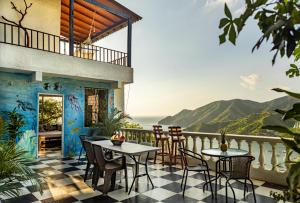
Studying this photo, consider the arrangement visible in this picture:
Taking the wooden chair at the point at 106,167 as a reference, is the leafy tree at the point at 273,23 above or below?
above

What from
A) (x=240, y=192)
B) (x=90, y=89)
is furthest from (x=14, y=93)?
(x=240, y=192)

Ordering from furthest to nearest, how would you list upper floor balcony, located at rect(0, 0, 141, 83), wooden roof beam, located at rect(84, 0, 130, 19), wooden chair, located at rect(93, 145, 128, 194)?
wooden roof beam, located at rect(84, 0, 130, 19)
upper floor balcony, located at rect(0, 0, 141, 83)
wooden chair, located at rect(93, 145, 128, 194)

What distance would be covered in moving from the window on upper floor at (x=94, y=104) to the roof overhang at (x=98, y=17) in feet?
10.1

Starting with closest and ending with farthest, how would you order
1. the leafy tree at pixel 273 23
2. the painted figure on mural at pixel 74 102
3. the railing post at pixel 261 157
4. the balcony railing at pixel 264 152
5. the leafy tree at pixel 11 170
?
the leafy tree at pixel 273 23 → the leafy tree at pixel 11 170 → the balcony railing at pixel 264 152 → the railing post at pixel 261 157 → the painted figure on mural at pixel 74 102

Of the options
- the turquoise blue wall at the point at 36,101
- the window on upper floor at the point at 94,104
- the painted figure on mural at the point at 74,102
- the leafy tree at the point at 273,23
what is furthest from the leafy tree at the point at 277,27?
the window on upper floor at the point at 94,104

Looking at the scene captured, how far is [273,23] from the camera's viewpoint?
976mm

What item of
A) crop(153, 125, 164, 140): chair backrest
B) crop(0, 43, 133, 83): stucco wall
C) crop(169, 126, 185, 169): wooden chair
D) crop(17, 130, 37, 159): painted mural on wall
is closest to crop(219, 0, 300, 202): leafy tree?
crop(169, 126, 185, 169): wooden chair

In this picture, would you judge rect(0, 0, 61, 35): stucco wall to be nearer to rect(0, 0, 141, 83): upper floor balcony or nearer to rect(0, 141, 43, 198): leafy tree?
rect(0, 0, 141, 83): upper floor balcony

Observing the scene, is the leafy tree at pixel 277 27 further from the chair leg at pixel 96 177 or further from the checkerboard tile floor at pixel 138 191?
the chair leg at pixel 96 177

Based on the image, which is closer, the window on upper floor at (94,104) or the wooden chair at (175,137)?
the wooden chair at (175,137)

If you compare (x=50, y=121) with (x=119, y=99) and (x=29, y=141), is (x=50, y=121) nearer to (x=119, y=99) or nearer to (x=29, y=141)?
(x=119, y=99)

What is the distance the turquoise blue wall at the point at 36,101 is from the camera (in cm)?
661

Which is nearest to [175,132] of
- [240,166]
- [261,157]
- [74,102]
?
[261,157]

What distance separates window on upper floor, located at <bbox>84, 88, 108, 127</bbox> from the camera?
8555mm
